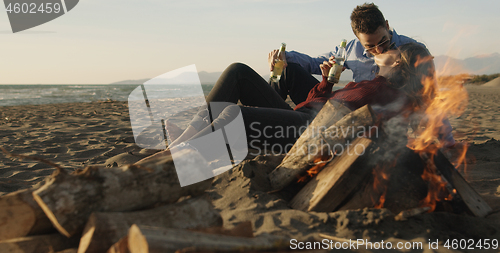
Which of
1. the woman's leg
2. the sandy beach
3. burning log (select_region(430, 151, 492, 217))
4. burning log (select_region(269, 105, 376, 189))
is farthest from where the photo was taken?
the woman's leg

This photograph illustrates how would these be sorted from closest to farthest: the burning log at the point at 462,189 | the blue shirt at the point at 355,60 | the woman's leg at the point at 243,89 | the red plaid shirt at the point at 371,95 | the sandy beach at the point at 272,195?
the sandy beach at the point at 272,195
the burning log at the point at 462,189
the red plaid shirt at the point at 371,95
the woman's leg at the point at 243,89
the blue shirt at the point at 355,60

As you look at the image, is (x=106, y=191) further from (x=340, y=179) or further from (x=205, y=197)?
(x=340, y=179)

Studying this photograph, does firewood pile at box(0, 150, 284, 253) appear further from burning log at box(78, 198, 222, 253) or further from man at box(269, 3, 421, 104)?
man at box(269, 3, 421, 104)

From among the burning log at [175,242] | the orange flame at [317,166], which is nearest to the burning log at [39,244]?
the burning log at [175,242]

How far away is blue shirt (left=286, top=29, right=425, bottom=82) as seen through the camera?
403 centimetres

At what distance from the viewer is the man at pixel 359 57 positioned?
2998 millimetres

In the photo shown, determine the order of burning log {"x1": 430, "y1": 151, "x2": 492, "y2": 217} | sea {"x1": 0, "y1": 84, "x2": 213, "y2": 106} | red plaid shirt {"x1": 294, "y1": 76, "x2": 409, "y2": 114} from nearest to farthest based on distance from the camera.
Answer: burning log {"x1": 430, "y1": 151, "x2": 492, "y2": 217}
red plaid shirt {"x1": 294, "y1": 76, "x2": 409, "y2": 114}
sea {"x1": 0, "y1": 84, "x2": 213, "y2": 106}

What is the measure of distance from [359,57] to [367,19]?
5.01ft

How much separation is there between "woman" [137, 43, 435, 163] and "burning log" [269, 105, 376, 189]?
0.23 meters

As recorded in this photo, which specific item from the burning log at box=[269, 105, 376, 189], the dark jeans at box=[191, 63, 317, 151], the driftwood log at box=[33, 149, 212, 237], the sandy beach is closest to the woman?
the dark jeans at box=[191, 63, 317, 151]

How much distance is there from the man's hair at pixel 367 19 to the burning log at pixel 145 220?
248cm

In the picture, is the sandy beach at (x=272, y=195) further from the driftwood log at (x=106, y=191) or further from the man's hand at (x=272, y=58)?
the man's hand at (x=272, y=58)

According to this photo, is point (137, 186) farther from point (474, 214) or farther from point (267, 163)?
point (474, 214)

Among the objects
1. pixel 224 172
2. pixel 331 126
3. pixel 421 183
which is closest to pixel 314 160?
pixel 331 126
